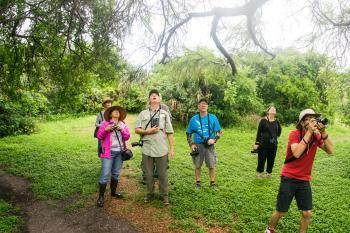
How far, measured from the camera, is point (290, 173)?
4477mm

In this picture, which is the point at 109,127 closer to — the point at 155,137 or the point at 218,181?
the point at 155,137

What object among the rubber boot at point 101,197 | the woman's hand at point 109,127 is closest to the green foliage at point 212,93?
the woman's hand at point 109,127

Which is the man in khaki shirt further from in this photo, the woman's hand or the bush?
the bush

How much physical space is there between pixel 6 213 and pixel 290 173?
4.87 m

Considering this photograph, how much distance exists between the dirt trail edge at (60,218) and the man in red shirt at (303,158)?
2444 millimetres

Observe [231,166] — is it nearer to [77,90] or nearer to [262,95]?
[77,90]

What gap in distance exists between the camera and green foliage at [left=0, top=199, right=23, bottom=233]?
5.31 metres

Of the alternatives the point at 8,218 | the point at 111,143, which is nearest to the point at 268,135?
the point at 111,143

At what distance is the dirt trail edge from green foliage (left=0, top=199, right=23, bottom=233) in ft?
0.37

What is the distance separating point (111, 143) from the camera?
6.06m

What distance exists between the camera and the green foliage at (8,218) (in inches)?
209

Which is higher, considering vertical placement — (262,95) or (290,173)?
(262,95)

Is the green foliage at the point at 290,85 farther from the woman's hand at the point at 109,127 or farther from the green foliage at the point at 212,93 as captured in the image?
the woman's hand at the point at 109,127

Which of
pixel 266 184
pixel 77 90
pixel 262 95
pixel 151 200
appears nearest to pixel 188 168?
pixel 266 184
